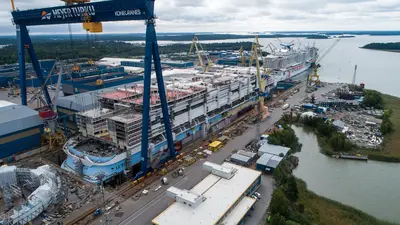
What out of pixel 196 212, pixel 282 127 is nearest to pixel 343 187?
pixel 282 127

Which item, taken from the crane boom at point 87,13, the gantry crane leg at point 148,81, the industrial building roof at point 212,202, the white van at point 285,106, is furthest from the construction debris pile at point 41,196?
the white van at point 285,106

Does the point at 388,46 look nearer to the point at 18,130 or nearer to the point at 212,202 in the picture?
the point at 212,202

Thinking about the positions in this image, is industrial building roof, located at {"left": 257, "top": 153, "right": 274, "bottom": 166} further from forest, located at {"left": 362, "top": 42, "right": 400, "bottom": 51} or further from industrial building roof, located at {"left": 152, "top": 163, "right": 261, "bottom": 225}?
forest, located at {"left": 362, "top": 42, "right": 400, "bottom": 51}

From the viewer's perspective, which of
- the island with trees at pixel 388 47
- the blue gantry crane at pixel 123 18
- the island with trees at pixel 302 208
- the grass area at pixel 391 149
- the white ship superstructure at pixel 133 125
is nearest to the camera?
the island with trees at pixel 302 208

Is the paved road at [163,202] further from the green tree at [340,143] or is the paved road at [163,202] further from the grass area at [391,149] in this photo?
the grass area at [391,149]

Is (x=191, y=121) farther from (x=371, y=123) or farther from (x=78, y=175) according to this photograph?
(x=371, y=123)

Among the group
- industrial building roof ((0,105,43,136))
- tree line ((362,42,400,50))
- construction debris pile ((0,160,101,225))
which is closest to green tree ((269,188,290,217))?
construction debris pile ((0,160,101,225))
